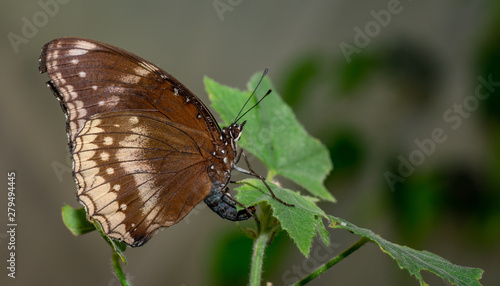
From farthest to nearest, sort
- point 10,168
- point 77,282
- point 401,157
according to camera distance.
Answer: point 77,282, point 10,168, point 401,157

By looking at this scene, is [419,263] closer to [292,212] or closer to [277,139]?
[292,212]

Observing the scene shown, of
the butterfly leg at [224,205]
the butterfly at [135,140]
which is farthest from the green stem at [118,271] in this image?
the butterfly leg at [224,205]

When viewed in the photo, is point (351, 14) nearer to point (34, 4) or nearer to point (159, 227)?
point (34, 4)

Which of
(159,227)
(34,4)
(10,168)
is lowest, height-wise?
(159,227)

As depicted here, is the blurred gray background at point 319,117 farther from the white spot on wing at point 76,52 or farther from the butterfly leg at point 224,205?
the white spot on wing at point 76,52

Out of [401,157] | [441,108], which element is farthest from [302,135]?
[441,108]

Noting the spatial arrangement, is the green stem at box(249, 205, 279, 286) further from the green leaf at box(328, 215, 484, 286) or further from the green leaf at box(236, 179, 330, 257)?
the green leaf at box(328, 215, 484, 286)
